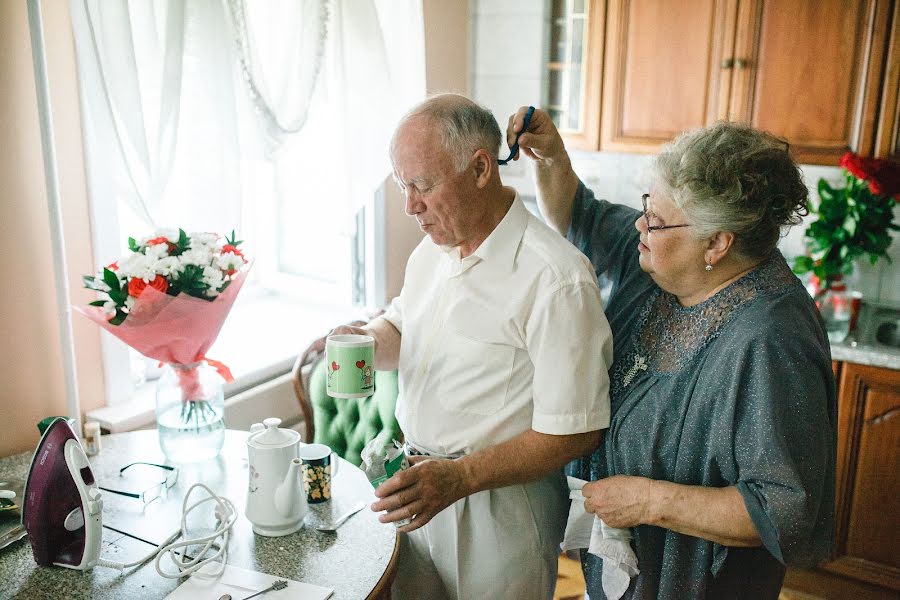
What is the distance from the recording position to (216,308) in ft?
5.28

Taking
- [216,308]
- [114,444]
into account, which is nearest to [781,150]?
[216,308]

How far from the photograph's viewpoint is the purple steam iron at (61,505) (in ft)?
4.09

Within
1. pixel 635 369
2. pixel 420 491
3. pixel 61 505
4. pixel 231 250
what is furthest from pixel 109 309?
pixel 635 369

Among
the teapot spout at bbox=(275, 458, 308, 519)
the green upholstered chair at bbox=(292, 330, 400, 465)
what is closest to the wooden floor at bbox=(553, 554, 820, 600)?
the green upholstered chair at bbox=(292, 330, 400, 465)

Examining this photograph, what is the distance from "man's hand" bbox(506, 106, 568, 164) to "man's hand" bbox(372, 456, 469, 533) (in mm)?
631

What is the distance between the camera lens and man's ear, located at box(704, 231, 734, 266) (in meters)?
1.28

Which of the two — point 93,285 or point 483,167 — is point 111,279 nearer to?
point 93,285

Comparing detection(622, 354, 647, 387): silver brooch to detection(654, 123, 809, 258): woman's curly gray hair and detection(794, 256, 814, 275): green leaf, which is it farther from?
detection(794, 256, 814, 275): green leaf

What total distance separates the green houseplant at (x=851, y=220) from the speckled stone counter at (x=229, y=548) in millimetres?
1761

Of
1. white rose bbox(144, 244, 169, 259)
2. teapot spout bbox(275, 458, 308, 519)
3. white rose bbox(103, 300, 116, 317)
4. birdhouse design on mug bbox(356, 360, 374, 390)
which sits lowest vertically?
teapot spout bbox(275, 458, 308, 519)

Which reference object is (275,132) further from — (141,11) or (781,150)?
(781,150)

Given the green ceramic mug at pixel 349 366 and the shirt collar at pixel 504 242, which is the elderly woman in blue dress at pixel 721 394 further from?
the green ceramic mug at pixel 349 366

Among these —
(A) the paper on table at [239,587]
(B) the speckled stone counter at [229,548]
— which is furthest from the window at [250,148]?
(A) the paper on table at [239,587]

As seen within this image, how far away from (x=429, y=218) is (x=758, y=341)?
23.5 inches
